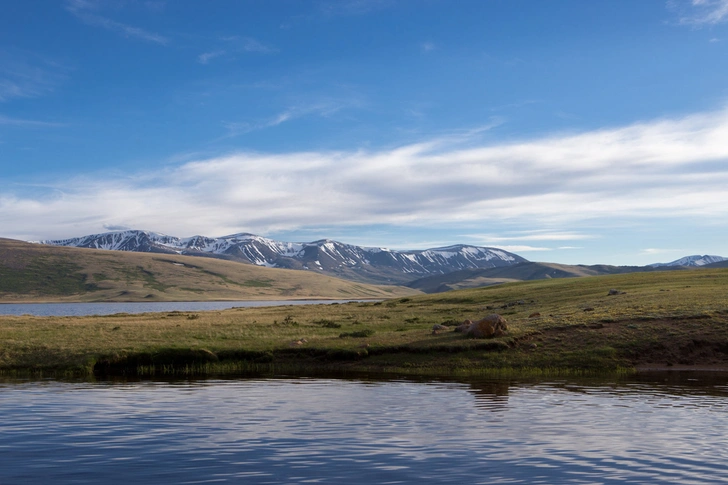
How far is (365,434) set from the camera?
21.6 m

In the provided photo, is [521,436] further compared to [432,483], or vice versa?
[521,436]

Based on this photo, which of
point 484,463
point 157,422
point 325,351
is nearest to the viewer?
point 484,463

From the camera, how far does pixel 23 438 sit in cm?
2072

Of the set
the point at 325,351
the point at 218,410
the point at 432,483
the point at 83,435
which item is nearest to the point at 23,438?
the point at 83,435

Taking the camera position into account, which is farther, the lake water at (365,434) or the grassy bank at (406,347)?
the grassy bank at (406,347)

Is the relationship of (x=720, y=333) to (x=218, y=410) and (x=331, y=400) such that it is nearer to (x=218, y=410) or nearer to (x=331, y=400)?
(x=331, y=400)

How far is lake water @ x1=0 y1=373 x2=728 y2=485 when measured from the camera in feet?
55.5

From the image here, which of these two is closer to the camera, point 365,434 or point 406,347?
point 365,434

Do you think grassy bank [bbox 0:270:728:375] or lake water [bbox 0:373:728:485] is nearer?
lake water [bbox 0:373:728:485]

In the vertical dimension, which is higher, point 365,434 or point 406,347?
point 406,347

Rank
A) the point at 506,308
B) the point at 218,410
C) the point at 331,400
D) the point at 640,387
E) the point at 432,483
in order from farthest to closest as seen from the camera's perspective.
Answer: the point at 506,308 → the point at 640,387 → the point at 331,400 → the point at 218,410 → the point at 432,483

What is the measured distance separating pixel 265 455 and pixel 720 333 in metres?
38.2

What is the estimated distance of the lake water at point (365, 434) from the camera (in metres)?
16.9

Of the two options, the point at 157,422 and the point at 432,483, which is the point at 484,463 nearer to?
the point at 432,483
